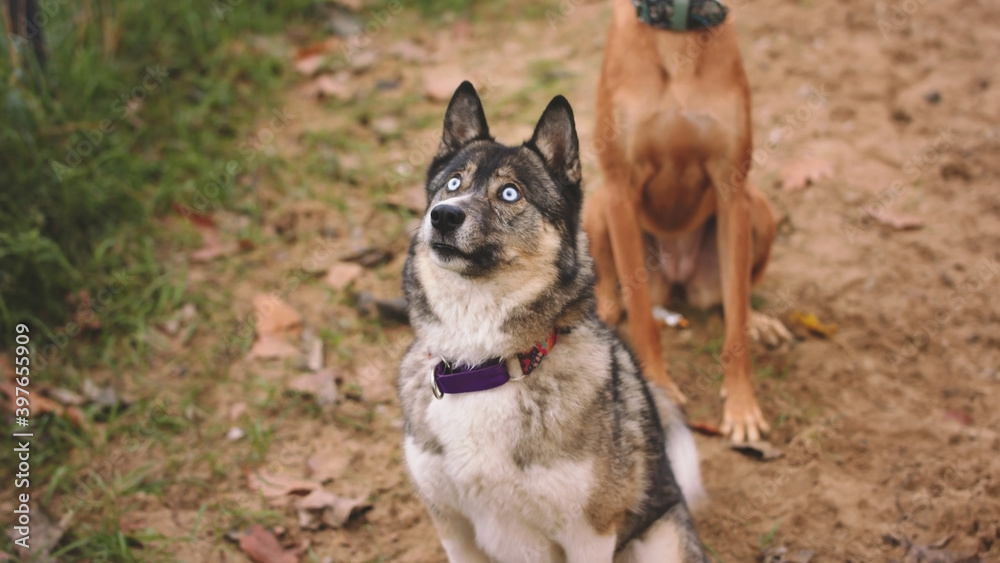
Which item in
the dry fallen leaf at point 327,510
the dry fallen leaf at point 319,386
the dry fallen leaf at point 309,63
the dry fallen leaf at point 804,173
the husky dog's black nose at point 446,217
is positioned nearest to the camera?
the husky dog's black nose at point 446,217

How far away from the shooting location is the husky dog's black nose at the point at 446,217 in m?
2.28

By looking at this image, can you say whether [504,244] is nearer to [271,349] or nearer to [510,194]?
[510,194]

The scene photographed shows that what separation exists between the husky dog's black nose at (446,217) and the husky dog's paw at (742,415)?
1.97m

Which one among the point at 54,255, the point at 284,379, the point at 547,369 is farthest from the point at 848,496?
the point at 54,255

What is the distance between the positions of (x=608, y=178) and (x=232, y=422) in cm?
208

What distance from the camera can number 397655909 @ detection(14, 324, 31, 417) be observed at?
11.7 feet

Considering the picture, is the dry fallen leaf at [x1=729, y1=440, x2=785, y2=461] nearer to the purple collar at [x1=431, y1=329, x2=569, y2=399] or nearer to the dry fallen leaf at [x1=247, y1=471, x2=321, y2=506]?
the purple collar at [x1=431, y1=329, x2=569, y2=399]

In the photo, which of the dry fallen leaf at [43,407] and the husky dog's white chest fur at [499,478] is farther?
the dry fallen leaf at [43,407]

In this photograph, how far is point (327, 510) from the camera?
3291 mm

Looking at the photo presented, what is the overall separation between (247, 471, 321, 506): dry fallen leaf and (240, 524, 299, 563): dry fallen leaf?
0.20m

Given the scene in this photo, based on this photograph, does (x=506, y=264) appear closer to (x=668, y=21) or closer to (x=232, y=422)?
(x=668, y=21)

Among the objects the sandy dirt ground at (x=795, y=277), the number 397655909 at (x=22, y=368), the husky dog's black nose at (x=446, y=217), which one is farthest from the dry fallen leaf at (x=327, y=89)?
the husky dog's black nose at (x=446, y=217)

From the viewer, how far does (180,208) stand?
480 cm

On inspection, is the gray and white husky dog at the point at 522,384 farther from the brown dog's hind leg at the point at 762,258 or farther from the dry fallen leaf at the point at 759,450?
the brown dog's hind leg at the point at 762,258
